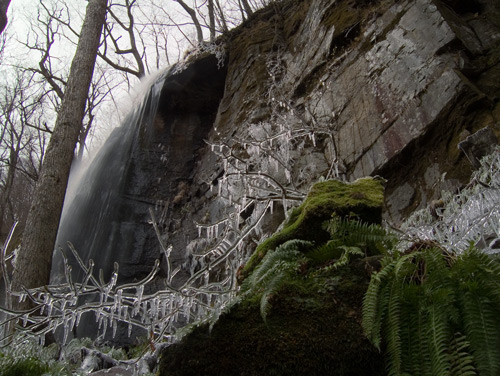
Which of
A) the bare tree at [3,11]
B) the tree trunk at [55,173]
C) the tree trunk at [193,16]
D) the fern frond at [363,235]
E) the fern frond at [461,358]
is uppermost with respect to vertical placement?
the tree trunk at [193,16]

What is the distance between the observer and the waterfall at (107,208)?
10016 millimetres

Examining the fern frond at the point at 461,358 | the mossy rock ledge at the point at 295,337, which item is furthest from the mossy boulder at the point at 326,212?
the fern frond at the point at 461,358

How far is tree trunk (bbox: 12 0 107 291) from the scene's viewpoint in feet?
17.2

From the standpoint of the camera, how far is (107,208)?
1084cm

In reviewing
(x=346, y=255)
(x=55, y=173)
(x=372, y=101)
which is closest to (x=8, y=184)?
(x=55, y=173)

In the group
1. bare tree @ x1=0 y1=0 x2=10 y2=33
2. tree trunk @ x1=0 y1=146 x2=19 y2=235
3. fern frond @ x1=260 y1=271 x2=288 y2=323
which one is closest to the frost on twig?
fern frond @ x1=260 y1=271 x2=288 y2=323

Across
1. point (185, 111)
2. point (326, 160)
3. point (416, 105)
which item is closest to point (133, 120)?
point (185, 111)

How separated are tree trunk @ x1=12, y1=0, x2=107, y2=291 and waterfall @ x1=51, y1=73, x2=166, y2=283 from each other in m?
4.05

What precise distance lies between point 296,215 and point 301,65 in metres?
5.83

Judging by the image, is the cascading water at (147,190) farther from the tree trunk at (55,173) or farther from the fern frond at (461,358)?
the fern frond at (461,358)

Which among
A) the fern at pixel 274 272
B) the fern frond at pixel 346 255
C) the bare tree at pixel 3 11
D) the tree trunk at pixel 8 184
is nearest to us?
the fern at pixel 274 272

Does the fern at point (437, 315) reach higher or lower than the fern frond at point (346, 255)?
lower

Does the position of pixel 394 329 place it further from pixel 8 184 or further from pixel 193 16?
pixel 193 16

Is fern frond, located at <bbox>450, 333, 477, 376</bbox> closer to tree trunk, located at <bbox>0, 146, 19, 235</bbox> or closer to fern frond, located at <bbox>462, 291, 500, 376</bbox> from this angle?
fern frond, located at <bbox>462, 291, 500, 376</bbox>
